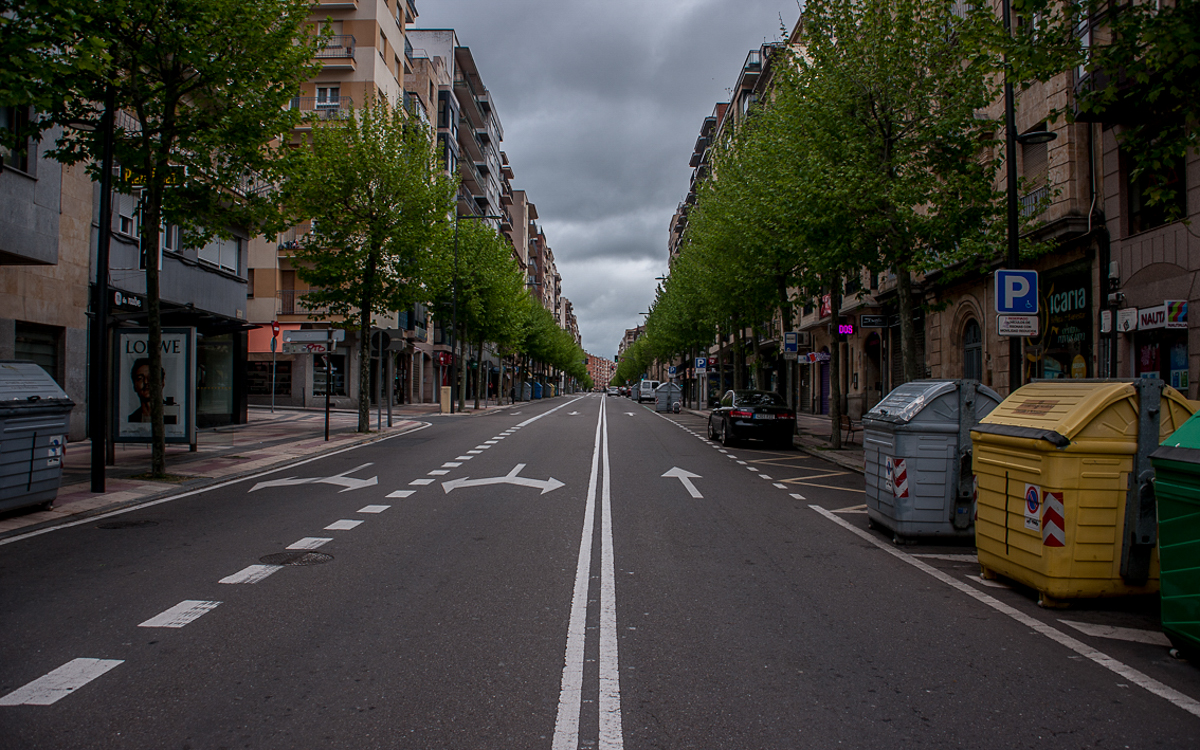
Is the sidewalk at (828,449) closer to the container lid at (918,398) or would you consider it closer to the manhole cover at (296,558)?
the container lid at (918,398)

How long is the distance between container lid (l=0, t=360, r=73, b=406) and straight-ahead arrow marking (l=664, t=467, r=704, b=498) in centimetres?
Answer: 800

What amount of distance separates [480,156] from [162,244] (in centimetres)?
4815

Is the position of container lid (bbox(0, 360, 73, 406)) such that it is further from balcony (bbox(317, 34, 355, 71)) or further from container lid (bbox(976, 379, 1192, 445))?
balcony (bbox(317, 34, 355, 71))

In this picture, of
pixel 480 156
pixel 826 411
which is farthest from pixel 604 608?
pixel 480 156

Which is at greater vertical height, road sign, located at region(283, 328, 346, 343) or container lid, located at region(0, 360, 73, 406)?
road sign, located at region(283, 328, 346, 343)

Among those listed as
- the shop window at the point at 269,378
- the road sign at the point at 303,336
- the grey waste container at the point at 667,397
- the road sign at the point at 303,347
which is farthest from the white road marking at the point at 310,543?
the grey waste container at the point at 667,397

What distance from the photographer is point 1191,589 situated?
4.22 meters

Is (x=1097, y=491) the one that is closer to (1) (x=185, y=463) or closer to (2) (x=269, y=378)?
(1) (x=185, y=463)

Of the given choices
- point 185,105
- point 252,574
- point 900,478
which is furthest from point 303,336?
point 900,478

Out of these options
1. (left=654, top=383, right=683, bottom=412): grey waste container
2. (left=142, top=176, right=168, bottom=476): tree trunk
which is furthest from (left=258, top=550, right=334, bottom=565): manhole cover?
(left=654, top=383, right=683, bottom=412): grey waste container

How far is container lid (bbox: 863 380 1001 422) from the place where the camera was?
25.5 feet

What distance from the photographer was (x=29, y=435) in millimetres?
8055

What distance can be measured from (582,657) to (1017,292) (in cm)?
963

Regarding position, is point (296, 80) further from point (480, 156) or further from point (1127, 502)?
point (480, 156)
